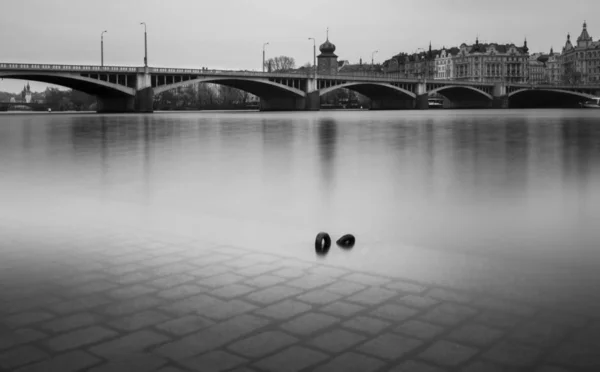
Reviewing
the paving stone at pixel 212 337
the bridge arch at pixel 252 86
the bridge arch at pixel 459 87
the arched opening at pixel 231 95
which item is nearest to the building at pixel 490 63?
the arched opening at pixel 231 95

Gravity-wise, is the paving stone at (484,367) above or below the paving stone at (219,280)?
below

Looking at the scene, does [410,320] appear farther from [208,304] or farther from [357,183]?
[357,183]

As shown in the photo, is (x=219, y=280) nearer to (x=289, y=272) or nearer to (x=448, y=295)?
(x=289, y=272)

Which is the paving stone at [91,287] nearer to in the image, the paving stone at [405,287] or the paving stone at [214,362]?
the paving stone at [214,362]

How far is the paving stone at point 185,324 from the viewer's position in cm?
348

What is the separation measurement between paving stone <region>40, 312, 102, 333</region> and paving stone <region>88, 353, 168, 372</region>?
56cm

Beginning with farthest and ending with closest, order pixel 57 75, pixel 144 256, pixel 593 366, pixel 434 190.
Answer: pixel 57 75 < pixel 434 190 < pixel 144 256 < pixel 593 366

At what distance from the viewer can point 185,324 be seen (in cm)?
357

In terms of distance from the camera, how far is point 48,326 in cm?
354

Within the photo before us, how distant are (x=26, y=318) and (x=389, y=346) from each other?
196 centimetres

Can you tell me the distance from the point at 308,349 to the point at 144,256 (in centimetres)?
233

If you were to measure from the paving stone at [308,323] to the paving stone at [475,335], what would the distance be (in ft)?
2.08

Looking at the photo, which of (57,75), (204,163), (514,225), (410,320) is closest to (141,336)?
(410,320)

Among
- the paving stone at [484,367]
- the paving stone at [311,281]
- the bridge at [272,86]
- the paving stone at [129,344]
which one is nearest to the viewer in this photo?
the paving stone at [484,367]
